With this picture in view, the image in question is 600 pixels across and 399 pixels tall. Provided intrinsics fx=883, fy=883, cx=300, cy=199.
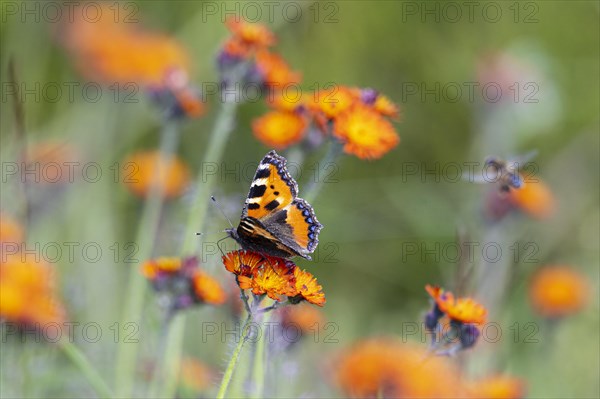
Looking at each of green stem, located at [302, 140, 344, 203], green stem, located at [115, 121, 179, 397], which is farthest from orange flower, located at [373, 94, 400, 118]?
green stem, located at [115, 121, 179, 397]

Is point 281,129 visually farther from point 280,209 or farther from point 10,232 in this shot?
point 10,232

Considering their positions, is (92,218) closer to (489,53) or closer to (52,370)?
(52,370)

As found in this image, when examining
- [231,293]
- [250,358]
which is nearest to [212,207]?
[231,293]

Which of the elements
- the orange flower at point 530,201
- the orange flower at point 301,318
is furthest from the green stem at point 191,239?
the orange flower at point 530,201

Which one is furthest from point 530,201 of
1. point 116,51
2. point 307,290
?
point 116,51

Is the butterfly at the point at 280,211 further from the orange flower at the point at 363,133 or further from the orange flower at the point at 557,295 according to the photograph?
the orange flower at the point at 557,295
